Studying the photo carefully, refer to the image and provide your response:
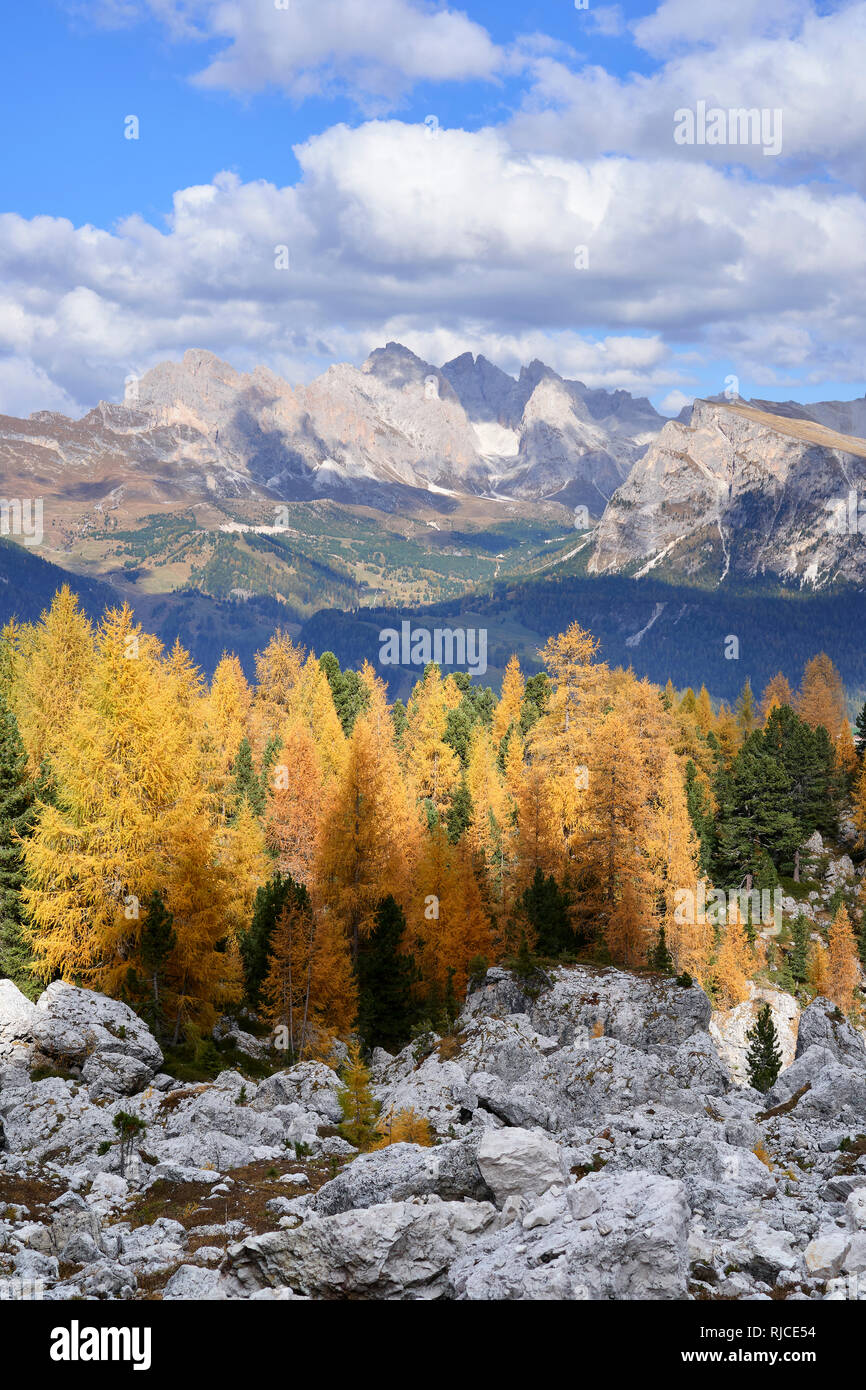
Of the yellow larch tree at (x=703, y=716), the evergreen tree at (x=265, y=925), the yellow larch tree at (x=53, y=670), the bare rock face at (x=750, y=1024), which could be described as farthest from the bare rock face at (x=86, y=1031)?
the yellow larch tree at (x=703, y=716)

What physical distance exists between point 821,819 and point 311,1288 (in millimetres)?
98914

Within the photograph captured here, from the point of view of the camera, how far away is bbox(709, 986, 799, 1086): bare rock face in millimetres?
67438

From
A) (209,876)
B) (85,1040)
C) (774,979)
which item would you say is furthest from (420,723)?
(85,1040)

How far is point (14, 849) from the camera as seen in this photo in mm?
38094

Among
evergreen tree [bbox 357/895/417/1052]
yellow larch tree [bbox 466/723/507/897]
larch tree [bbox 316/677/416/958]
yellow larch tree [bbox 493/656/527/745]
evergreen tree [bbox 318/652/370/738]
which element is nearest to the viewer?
evergreen tree [bbox 357/895/417/1052]

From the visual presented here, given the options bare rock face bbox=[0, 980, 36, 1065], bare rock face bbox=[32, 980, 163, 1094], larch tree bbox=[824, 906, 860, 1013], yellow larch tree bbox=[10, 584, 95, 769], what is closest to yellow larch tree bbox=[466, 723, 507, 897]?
yellow larch tree bbox=[10, 584, 95, 769]

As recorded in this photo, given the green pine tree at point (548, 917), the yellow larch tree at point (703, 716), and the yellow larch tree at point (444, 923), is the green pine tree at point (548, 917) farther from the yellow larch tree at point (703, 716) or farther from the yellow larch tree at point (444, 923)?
the yellow larch tree at point (703, 716)

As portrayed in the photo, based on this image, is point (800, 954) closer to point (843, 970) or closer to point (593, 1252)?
point (843, 970)

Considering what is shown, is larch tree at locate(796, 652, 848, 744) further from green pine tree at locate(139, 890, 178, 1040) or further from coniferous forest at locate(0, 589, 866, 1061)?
green pine tree at locate(139, 890, 178, 1040)

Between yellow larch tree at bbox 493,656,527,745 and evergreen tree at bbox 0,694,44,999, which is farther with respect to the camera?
yellow larch tree at bbox 493,656,527,745

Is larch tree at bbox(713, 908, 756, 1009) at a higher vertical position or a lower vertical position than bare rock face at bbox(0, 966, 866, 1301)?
lower

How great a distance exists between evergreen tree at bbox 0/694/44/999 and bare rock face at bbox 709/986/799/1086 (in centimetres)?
4455

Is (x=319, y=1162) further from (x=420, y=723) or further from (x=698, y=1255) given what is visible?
(x=420, y=723)
